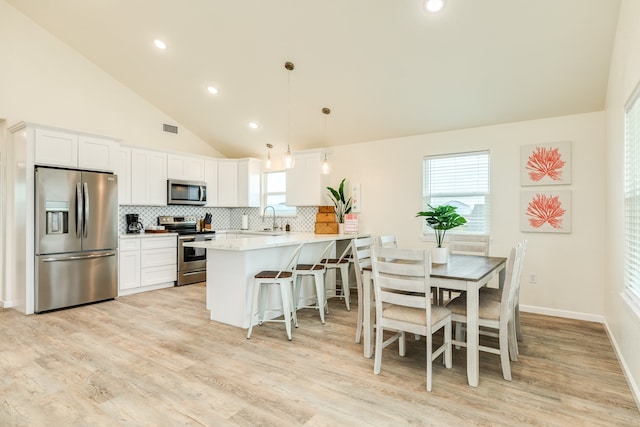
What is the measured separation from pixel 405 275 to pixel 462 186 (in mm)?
2901

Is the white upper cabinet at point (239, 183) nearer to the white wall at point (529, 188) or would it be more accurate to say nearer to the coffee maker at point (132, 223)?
the coffee maker at point (132, 223)

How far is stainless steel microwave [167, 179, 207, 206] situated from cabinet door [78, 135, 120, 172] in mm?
1117

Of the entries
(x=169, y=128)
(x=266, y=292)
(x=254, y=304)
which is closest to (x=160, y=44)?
(x=169, y=128)

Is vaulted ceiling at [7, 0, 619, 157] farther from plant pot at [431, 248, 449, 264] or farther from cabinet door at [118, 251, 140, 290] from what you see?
cabinet door at [118, 251, 140, 290]

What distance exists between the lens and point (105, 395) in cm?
248

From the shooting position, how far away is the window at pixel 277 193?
704 centimetres

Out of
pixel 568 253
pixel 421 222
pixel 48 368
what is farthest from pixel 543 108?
pixel 48 368

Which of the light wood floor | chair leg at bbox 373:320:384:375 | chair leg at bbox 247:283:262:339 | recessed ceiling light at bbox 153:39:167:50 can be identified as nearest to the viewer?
the light wood floor

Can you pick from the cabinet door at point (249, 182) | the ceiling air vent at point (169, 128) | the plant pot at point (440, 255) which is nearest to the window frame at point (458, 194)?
the plant pot at point (440, 255)

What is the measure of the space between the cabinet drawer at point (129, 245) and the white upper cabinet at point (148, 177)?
645 millimetres

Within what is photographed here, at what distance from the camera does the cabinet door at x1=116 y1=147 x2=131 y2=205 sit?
18.4ft

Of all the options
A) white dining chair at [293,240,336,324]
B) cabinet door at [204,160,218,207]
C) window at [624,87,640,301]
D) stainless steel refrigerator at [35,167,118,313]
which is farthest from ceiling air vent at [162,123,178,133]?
window at [624,87,640,301]

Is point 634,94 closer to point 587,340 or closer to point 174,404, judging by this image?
point 587,340

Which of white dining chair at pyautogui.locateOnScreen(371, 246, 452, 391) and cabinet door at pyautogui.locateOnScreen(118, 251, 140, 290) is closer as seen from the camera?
white dining chair at pyautogui.locateOnScreen(371, 246, 452, 391)
